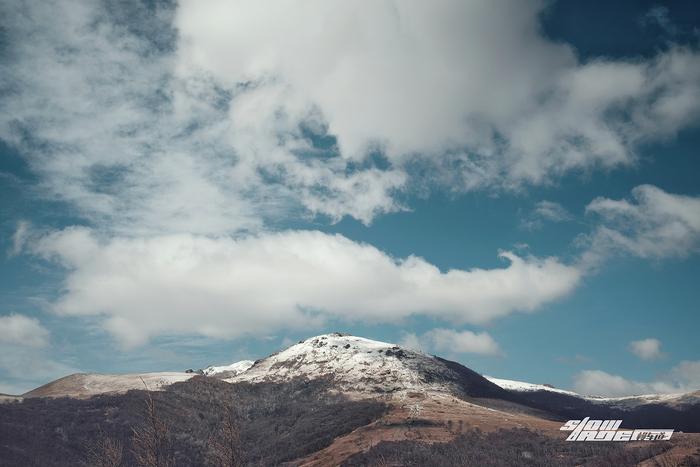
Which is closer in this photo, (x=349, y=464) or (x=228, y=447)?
(x=228, y=447)

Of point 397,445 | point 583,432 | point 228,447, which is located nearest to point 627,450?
point 583,432

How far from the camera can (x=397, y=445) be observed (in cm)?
19412

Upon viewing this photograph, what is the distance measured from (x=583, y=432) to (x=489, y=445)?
39809 mm

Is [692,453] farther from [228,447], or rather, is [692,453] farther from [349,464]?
[228,447]

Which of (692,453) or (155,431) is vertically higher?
(155,431)

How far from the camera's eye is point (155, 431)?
54.4 m

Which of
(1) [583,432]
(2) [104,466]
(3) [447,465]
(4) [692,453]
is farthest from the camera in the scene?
(1) [583,432]

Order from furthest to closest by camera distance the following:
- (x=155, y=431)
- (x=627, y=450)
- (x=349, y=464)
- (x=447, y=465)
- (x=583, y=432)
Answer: (x=583, y=432) → (x=349, y=464) → (x=447, y=465) → (x=627, y=450) → (x=155, y=431)

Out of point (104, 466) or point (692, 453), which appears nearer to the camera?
point (104, 466)

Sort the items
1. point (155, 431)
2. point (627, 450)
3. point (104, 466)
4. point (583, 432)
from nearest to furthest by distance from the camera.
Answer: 1. point (155, 431)
2. point (104, 466)
3. point (627, 450)
4. point (583, 432)

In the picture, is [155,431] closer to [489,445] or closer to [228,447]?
[228,447]

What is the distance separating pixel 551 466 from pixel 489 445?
3553cm

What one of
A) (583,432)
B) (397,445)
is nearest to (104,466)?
(397,445)

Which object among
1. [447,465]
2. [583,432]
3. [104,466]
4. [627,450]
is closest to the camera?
[104,466]
